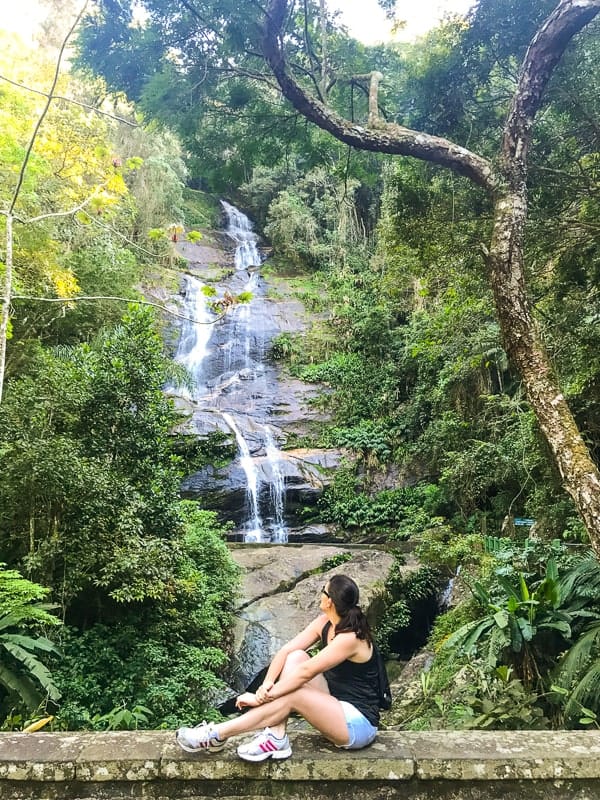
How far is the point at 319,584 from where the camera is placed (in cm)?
863

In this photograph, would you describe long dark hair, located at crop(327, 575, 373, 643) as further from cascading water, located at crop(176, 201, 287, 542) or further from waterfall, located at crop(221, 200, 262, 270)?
waterfall, located at crop(221, 200, 262, 270)

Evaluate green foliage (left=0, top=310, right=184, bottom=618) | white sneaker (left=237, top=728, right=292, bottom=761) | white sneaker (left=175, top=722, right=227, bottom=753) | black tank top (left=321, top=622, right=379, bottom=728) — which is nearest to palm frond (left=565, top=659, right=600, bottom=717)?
black tank top (left=321, top=622, right=379, bottom=728)

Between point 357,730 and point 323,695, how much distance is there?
0.20 m

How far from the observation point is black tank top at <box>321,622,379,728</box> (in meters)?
2.50

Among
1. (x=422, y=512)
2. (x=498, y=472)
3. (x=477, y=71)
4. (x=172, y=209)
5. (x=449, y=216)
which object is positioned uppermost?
(x=172, y=209)

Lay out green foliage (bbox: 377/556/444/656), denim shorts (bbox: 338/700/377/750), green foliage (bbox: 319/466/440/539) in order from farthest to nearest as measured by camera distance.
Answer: green foliage (bbox: 319/466/440/539), green foliage (bbox: 377/556/444/656), denim shorts (bbox: 338/700/377/750)

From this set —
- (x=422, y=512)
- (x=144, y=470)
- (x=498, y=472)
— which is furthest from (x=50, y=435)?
(x=422, y=512)

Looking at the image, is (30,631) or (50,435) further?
(50,435)

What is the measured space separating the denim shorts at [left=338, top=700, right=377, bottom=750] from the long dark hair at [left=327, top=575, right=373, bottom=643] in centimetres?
32

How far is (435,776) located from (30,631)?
450 centimetres

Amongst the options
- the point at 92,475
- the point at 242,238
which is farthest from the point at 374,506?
the point at 242,238

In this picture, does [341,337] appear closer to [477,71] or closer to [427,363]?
[427,363]

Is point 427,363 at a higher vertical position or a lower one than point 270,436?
higher

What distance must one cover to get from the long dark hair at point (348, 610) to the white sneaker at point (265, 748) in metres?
0.52
